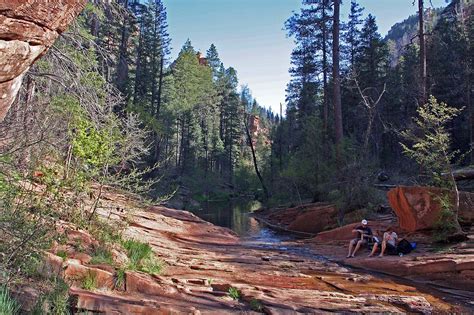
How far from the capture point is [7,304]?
142 inches

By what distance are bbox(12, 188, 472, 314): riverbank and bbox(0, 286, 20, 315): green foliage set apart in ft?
1.06

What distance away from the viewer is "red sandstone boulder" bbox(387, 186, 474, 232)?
440 inches

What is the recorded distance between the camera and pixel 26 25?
3422mm

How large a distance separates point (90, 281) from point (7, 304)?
1.67m

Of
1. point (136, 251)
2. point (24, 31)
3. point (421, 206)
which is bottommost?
point (136, 251)

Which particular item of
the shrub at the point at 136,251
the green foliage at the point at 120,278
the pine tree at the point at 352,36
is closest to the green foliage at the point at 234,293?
the green foliage at the point at 120,278

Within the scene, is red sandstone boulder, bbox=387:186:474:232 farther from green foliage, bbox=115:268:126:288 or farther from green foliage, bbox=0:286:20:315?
green foliage, bbox=0:286:20:315

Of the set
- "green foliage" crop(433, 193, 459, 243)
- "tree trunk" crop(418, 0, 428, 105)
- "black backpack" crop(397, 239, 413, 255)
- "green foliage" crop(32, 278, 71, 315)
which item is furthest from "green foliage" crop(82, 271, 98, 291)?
"tree trunk" crop(418, 0, 428, 105)

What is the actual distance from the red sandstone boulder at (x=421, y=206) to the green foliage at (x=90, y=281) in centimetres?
960

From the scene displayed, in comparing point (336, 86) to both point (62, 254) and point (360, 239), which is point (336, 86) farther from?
point (62, 254)

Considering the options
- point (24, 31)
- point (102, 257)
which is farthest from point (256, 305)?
point (24, 31)

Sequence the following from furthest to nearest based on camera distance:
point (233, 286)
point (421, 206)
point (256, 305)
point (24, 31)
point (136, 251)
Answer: point (421, 206)
point (136, 251)
point (233, 286)
point (256, 305)
point (24, 31)

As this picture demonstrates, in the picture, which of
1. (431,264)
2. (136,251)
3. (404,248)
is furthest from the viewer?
(404,248)

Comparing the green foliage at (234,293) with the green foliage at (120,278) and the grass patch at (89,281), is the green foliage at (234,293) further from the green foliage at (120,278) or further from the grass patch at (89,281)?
the grass patch at (89,281)
